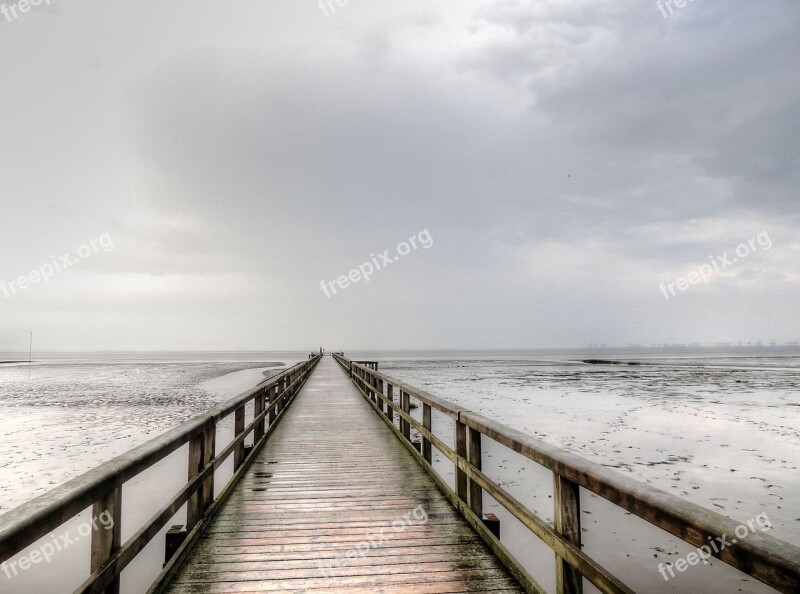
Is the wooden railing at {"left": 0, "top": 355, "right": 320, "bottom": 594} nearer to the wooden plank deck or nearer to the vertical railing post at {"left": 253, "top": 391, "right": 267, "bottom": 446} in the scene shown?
the wooden plank deck

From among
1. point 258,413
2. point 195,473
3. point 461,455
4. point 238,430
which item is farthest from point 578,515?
point 258,413

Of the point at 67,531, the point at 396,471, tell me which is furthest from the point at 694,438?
the point at 67,531

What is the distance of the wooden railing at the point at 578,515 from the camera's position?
4.49 feet

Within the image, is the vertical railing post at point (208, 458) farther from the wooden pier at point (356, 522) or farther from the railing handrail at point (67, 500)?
the railing handrail at point (67, 500)

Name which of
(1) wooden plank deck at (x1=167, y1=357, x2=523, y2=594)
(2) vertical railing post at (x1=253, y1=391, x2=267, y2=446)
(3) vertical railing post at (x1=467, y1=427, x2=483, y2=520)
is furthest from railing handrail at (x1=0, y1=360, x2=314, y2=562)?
(2) vertical railing post at (x1=253, y1=391, x2=267, y2=446)

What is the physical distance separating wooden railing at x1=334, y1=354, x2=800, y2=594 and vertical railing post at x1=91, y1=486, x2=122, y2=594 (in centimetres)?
221

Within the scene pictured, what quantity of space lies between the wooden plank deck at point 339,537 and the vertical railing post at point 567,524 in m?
0.73

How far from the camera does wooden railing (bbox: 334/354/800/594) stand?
53.8 inches

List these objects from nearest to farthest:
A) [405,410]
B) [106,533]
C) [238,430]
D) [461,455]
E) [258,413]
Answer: [106,533] → [461,455] → [238,430] → [405,410] → [258,413]

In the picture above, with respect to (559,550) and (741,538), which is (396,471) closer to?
(559,550)

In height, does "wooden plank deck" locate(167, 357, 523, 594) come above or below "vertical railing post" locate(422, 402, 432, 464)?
below

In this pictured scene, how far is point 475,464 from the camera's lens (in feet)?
13.2

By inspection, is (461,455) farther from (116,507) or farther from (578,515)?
(116,507)

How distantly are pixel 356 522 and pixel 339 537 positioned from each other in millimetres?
371
